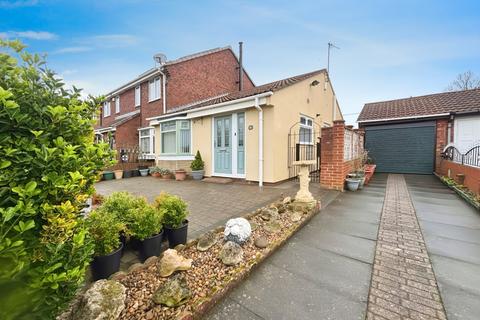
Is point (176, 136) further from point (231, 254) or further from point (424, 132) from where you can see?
point (424, 132)

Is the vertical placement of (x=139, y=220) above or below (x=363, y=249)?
above

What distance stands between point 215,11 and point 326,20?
4.59 meters

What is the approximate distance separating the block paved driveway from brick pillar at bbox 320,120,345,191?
6.95ft

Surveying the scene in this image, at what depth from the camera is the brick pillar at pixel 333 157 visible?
609 centimetres

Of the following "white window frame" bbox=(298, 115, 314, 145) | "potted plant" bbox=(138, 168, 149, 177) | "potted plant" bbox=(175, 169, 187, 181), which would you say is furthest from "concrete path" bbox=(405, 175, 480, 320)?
"potted plant" bbox=(138, 168, 149, 177)

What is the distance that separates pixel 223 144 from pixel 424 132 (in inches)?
424

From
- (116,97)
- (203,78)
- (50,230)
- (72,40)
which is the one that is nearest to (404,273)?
(50,230)

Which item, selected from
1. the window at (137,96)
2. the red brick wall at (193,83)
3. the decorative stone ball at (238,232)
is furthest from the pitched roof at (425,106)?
the window at (137,96)

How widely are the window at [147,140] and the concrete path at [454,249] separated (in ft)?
41.4

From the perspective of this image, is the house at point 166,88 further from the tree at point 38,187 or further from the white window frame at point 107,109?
the tree at point 38,187

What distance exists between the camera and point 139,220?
2453 millimetres

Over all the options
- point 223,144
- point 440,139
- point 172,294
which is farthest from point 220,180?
point 440,139

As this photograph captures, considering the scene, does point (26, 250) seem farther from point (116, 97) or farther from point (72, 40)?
point (116, 97)

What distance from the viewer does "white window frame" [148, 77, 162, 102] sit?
12.7 metres
